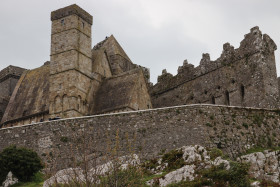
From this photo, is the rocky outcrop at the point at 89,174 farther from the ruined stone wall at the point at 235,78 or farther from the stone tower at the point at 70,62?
the stone tower at the point at 70,62

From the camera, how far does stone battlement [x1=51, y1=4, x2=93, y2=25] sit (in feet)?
183

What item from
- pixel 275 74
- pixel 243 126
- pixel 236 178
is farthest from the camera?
pixel 275 74

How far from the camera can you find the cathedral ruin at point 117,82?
49.9 m

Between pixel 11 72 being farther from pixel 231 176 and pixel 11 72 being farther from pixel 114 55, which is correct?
pixel 231 176

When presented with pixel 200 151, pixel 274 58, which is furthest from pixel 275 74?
pixel 200 151

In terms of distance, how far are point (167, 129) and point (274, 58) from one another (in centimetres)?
1382

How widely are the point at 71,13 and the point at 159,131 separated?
18819 mm

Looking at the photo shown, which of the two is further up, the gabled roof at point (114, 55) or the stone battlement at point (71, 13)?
the stone battlement at point (71, 13)

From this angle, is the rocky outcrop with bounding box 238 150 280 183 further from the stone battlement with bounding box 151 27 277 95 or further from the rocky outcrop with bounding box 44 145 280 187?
the stone battlement with bounding box 151 27 277 95

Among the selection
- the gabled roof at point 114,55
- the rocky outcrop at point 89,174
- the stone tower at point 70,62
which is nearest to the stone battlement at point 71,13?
the stone tower at point 70,62

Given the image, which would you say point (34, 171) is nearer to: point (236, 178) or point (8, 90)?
point (236, 178)

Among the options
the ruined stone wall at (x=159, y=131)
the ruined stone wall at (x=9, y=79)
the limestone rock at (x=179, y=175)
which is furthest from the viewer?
the ruined stone wall at (x=9, y=79)

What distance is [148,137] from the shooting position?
4162cm

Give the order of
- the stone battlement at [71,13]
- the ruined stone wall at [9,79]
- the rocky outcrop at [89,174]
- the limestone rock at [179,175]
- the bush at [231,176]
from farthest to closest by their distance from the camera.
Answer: the ruined stone wall at [9,79] < the stone battlement at [71,13] < the limestone rock at [179,175] < the bush at [231,176] < the rocky outcrop at [89,174]
